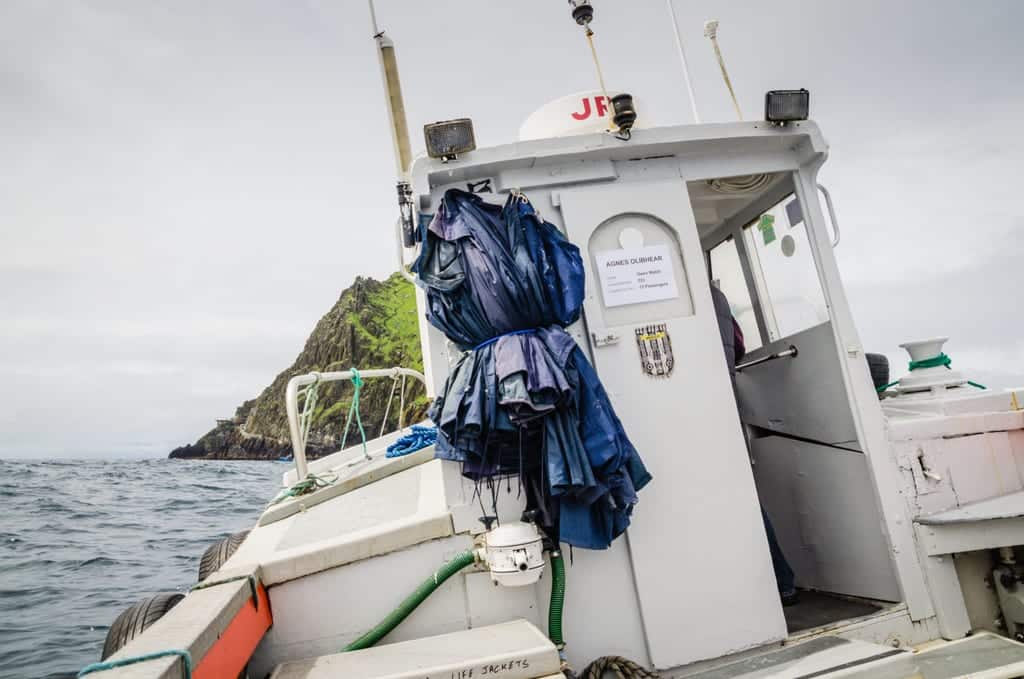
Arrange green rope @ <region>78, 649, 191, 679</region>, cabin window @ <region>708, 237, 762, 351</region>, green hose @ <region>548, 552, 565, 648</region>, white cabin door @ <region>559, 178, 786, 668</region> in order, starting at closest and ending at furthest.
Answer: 1. green rope @ <region>78, 649, 191, 679</region>
2. green hose @ <region>548, 552, 565, 648</region>
3. white cabin door @ <region>559, 178, 786, 668</region>
4. cabin window @ <region>708, 237, 762, 351</region>

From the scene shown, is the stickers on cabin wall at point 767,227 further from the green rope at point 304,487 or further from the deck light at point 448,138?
the green rope at point 304,487

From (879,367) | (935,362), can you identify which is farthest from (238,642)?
(879,367)

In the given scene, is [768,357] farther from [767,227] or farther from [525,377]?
[525,377]

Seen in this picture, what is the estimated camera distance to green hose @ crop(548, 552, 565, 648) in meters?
2.48

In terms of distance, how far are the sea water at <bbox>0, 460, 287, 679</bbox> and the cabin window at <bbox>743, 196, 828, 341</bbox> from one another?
5.80 metres

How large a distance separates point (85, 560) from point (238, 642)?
317 inches

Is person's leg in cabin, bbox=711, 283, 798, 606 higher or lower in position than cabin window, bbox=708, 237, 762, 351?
lower

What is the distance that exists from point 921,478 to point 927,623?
0.73 m

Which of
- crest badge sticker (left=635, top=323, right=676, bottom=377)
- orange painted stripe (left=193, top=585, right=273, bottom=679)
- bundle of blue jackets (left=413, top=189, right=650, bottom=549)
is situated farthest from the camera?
crest badge sticker (left=635, top=323, right=676, bottom=377)

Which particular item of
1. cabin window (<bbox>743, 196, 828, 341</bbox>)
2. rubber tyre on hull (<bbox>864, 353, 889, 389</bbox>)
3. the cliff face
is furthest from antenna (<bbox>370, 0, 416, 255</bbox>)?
the cliff face

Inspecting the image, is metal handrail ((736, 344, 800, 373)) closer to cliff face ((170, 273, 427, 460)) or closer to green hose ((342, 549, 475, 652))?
green hose ((342, 549, 475, 652))

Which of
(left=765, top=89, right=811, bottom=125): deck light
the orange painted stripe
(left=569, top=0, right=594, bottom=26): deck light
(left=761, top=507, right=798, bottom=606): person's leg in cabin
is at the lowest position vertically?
(left=761, top=507, right=798, bottom=606): person's leg in cabin

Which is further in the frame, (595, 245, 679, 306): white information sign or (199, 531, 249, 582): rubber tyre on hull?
(199, 531, 249, 582): rubber tyre on hull

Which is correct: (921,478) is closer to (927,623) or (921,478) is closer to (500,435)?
(927,623)
